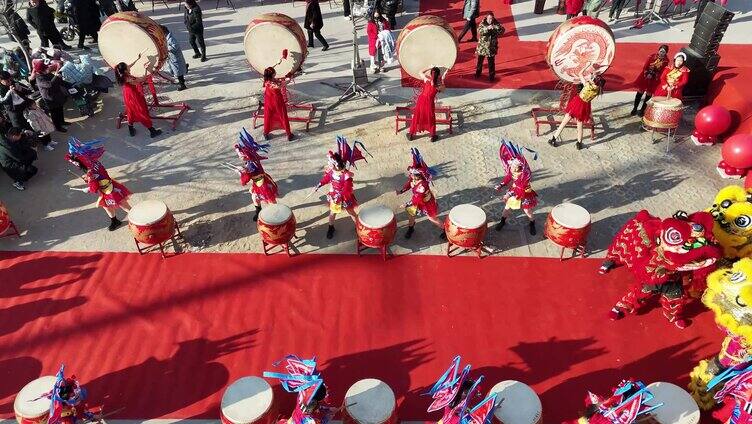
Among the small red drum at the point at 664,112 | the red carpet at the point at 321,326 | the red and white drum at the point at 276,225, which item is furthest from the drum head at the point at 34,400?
the small red drum at the point at 664,112

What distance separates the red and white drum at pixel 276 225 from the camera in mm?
6992

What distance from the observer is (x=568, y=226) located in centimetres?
678

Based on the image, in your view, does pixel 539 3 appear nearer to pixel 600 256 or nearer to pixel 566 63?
pixel 566 63

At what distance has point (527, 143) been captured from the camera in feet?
31.9

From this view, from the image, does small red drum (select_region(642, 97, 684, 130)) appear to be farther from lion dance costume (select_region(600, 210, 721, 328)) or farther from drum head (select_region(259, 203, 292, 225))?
drum head (select_region(259, 203, 292, 225))

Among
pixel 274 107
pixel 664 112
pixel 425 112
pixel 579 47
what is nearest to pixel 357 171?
pixel 425 112

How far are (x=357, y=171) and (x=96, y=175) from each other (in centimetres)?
397

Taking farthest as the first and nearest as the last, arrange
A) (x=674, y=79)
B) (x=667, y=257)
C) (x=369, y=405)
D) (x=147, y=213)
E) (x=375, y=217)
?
(x=674, y=79) → (x=147, y=213) → (x=375, y=217) → (x=667, y=257) → (x=369, y=405)

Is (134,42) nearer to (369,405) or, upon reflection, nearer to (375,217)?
(375,217)

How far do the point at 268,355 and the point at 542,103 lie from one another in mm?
7755

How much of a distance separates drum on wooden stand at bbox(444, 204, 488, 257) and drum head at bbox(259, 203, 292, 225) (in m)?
2.16

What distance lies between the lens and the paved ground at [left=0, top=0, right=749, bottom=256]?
26.0 ft

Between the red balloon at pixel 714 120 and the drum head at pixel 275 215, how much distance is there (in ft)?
24.1

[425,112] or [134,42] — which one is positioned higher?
[134,42]
